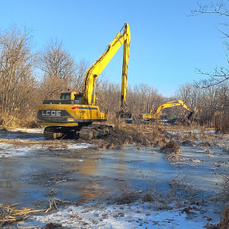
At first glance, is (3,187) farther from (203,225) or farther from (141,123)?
(141,123)

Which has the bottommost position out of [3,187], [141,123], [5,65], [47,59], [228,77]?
[3,187]

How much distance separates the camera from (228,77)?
4.48m

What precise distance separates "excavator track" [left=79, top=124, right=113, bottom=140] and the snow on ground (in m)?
8.93

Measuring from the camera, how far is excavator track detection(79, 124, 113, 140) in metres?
13.0

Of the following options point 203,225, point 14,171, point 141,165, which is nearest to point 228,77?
point 203,225

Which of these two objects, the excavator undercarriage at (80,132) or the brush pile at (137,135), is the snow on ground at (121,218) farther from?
the excavator undercarriage at (80,132)

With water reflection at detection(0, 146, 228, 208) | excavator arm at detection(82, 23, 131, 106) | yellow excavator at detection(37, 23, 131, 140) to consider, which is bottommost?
water reflection at detection(0, 146, 228, 208)

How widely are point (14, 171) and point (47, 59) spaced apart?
45865mm

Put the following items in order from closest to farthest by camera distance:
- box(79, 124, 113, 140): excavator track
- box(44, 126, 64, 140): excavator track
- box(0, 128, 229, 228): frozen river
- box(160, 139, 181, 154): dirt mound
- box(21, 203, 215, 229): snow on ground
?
box(21, 203, 215, 229): snow on ground < box(0, 128, 229, 228): frozen river < box(160, 139, 181, 154): dirt mound < box(79, 124, 113, 140): excavator track < box(44, 126, 64, 140): excavator track

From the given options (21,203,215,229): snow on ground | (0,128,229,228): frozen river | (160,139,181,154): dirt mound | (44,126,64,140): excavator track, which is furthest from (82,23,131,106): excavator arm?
(21,203,215,229): snow on ground

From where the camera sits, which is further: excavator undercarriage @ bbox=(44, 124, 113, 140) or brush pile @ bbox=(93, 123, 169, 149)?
excavator undercarriage @ bbox=(44, 124, 113, 140)

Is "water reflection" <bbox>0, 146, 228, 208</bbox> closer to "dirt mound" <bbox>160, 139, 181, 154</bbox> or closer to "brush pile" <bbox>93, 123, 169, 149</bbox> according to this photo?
"dirt mound" <bbox>160, 139, 181, 154</bbox>

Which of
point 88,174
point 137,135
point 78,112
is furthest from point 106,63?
point 88,174

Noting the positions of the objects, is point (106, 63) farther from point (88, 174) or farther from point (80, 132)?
point (88, 174)
